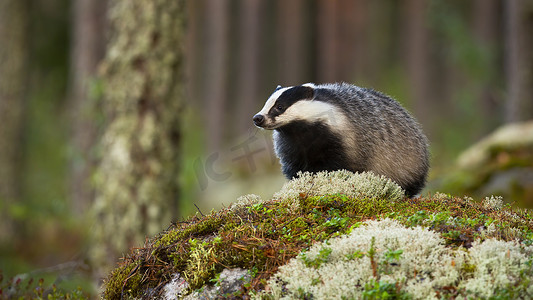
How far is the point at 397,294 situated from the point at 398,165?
7.48ft

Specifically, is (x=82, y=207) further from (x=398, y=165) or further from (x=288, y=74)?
(x=288, y=74)

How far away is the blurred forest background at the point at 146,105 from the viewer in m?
6.96

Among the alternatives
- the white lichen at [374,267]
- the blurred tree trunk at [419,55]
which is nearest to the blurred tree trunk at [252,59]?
the blurred tree trunk at [419,55]

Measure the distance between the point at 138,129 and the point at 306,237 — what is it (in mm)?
4120

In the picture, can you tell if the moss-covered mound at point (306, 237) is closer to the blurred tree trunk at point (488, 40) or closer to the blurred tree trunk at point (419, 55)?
the blurred tree trunk at point (488, 40)

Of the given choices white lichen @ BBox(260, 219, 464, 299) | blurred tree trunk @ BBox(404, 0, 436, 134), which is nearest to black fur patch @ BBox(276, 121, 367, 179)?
white lichen @ BBox(260, 219, 464, 299)

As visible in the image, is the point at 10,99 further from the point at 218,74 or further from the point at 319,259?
the point at 319,259

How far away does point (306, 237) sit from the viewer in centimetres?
331

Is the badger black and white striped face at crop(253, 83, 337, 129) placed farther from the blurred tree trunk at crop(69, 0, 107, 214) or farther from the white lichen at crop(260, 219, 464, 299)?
the blurred tree trunk at crop(69, 0, 107, 214)

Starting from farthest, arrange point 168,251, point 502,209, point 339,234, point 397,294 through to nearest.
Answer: point 502,209
point 168,251
point 339,234
point 397,294

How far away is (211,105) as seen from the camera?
1938 centimetres

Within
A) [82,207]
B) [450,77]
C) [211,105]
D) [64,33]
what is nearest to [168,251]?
[82,207]

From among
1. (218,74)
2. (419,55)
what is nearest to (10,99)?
(218,74)

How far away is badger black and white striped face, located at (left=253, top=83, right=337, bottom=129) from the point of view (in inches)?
189
